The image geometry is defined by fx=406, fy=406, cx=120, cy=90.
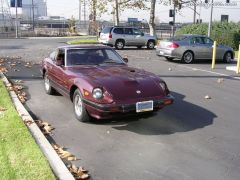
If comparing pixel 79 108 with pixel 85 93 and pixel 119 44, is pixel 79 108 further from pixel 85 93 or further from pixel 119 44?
pixel 119 44

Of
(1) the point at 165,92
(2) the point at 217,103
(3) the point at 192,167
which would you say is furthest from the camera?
(2) the point at 217,103

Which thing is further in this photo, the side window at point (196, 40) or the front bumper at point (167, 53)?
the side window at point (196, 40)

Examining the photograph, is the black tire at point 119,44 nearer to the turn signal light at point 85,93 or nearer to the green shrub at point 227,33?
the green shrub at point 227,33

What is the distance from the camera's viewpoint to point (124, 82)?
23.9 ft

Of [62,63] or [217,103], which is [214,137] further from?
[62,63]

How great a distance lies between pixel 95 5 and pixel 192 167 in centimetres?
3361

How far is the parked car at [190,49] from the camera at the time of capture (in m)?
19.4

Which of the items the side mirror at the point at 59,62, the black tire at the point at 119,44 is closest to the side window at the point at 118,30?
the black tire at the point at 119,44

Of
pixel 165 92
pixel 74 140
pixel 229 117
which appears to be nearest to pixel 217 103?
pixel 229 117

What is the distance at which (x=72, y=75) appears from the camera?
26.1ft

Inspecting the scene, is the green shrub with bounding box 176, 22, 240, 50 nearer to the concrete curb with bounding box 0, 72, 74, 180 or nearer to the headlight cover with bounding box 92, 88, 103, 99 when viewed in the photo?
the concrete curb with bounding box 0, 72, 74, 180

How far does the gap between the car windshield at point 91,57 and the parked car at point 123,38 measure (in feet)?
63.4

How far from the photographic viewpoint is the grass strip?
4984mm

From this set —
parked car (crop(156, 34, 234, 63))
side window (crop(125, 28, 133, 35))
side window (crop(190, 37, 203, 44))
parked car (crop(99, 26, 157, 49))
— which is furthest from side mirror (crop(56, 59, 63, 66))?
side window (crop(125, 28, 133, 35))
